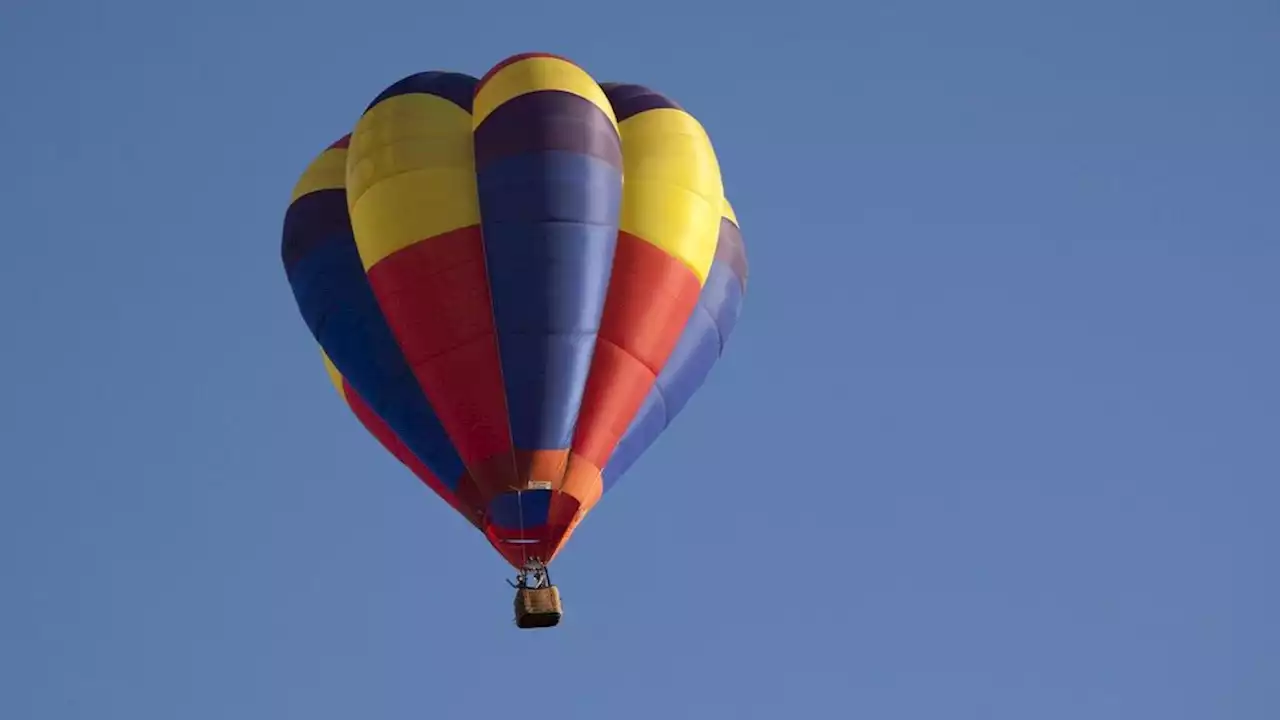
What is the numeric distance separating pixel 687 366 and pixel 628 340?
1.11 m

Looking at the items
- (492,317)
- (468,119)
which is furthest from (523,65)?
(492,317)

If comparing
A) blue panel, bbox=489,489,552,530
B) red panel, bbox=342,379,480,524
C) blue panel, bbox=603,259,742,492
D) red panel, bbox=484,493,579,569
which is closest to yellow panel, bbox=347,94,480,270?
red panel, bbox=342,379,480,524

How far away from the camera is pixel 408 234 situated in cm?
2923

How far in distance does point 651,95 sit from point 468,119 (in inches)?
73.9

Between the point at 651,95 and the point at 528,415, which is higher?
the point at 651,95

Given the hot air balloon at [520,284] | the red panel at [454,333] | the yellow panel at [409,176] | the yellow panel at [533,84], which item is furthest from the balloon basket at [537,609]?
the yellow panel at [533,84]

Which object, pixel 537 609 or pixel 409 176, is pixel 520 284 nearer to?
pixel 409 176

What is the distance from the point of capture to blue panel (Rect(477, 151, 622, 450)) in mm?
28656

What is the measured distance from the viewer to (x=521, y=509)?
2861cm

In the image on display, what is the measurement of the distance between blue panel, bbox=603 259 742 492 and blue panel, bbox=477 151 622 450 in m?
0.92

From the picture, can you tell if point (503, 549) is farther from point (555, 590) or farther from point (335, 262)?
point (335, 262)

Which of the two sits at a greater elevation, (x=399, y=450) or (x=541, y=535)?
(x=399, y=450)

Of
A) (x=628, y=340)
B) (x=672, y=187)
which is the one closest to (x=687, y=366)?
(x=628, y=340)

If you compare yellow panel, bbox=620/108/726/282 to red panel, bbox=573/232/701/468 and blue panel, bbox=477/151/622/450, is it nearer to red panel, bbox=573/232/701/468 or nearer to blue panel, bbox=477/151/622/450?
red panel, bbox=573/232/701/468
